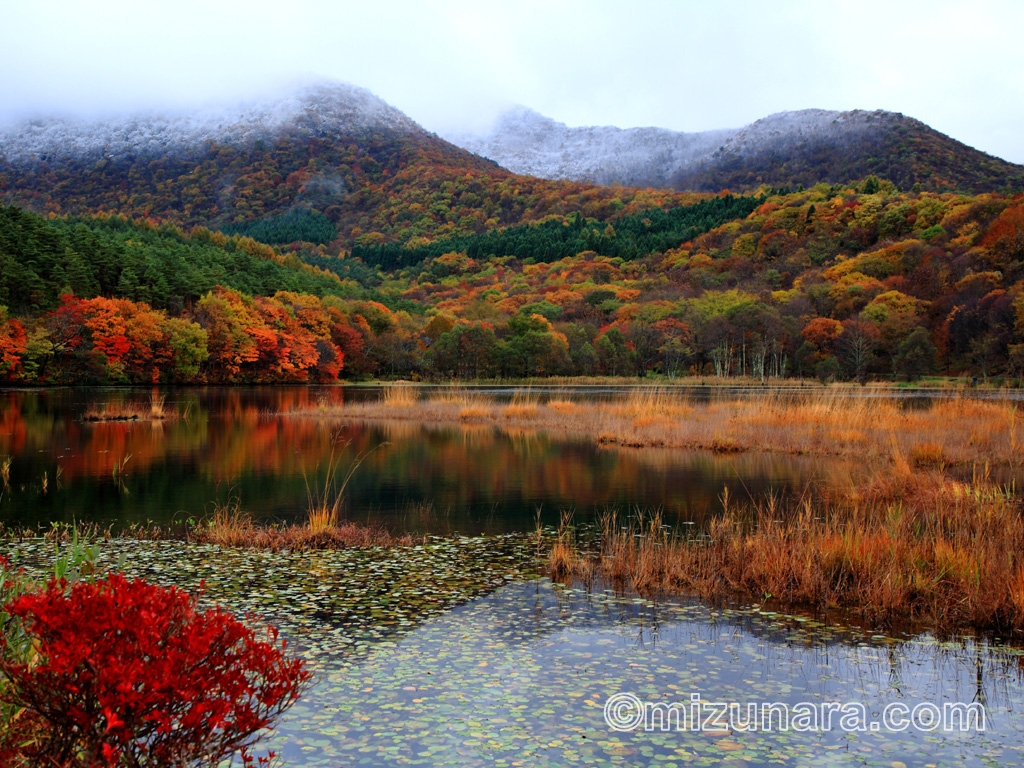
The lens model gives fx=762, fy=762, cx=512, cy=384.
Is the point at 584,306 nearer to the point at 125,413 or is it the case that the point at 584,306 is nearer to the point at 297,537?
the point at 125,413

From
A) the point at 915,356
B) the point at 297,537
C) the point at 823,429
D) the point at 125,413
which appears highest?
the point at 915,356

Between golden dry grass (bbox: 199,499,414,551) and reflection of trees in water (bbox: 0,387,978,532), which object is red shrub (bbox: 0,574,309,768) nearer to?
golden dry grass (bbox: 199,499,414,551)

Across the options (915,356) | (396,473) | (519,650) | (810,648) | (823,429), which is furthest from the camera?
(915,356)

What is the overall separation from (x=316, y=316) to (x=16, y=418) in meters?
56.6

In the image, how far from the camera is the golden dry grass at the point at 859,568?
326 inches

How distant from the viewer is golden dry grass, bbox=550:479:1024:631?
8281 mm

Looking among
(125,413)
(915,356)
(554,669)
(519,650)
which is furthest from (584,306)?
(554,669)

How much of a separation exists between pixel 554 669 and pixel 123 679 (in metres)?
4.30

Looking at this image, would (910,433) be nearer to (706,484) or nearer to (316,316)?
(706,484)

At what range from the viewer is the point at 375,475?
1962 centimetres

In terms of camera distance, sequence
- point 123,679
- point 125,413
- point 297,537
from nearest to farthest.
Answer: point 123,679 → point 297,537 → point 125,413

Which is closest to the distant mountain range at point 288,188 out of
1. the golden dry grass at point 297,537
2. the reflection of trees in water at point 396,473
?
the reflection of trees in water at point 396,473

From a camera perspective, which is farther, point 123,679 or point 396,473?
point 396,473

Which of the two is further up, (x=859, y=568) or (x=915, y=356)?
(x=915, y=356)
